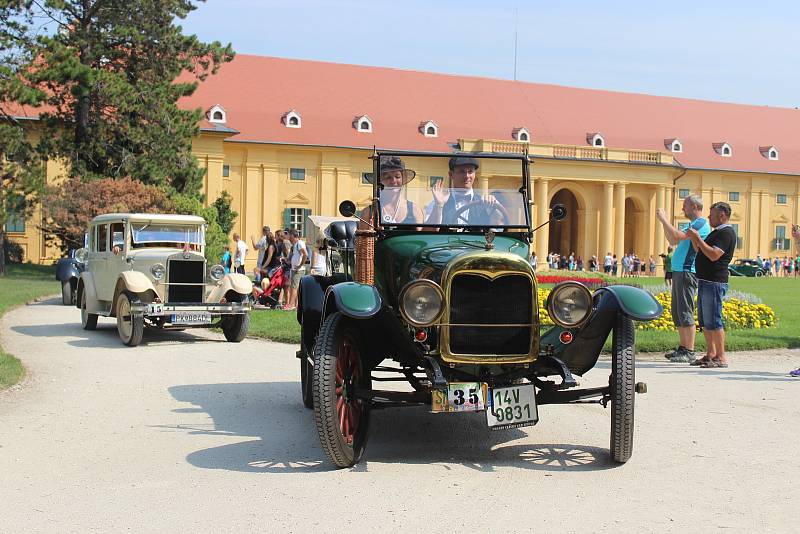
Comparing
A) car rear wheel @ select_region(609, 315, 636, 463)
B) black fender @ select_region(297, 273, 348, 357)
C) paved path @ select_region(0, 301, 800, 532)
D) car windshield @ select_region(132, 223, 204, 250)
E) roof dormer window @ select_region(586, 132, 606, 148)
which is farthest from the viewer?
roof dormer window @ select_region(586, 132, 606, 148)

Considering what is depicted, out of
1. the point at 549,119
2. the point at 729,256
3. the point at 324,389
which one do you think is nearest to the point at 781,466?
the point at 324,389

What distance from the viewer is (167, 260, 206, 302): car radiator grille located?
1555 centimetres

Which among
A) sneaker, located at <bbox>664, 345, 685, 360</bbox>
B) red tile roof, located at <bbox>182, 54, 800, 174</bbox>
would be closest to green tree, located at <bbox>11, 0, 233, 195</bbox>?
red tile roof, located at <bbox>182, 54, 800, 174</bbox>

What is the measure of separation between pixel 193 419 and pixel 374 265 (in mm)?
2152

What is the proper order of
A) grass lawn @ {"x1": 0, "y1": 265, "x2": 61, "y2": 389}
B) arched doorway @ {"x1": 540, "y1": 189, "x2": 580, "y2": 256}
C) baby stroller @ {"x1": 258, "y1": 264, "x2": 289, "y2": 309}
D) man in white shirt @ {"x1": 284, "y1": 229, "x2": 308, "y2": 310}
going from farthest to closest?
arched doorway @ {"x1": 540, "y1": 189, "x2": 580, "y2": 256}
baby stroller @ {"x1": 258, "y1": 264, "x2": 289, "y2": 309}
man in white shirt @ {"x1": 284, "y1": 229, "x2": 308, "y2": 310}
grass lawn @ {"x1": 0, "y1": 265, "x2": 61, "y2": 389}

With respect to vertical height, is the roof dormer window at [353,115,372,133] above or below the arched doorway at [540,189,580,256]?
above

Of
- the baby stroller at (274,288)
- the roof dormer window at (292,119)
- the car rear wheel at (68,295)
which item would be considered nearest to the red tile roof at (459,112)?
the roof dormer window at (292,119)

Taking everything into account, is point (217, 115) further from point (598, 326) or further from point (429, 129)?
point (598, 326)

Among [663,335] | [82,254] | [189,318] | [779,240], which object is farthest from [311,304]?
[779,240]

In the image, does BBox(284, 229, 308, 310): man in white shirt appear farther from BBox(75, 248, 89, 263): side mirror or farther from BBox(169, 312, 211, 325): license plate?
BBox(169, 312, 211, 325): license plate

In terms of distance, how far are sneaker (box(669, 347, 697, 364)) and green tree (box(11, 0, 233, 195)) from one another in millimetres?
30753

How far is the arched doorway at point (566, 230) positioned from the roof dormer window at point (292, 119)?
19.3 meters

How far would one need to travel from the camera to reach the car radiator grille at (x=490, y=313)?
6.68m

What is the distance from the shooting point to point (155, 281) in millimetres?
15453
